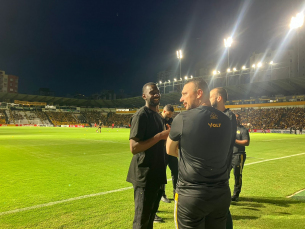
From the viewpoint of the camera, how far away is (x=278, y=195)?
5.64 metres

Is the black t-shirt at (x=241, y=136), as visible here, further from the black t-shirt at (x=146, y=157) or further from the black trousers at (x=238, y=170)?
the black t-shirt at (x=146, y=157)

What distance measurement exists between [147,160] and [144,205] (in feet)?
1.87

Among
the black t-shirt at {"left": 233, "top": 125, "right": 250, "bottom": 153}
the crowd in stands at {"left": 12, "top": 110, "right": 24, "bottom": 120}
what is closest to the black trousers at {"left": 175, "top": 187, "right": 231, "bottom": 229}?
the black t-shirt at {"left": 233, "top": 125, "right": 250, "bottom": 153}

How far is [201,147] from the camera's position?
208cm

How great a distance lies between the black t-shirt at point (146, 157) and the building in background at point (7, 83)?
135 metres

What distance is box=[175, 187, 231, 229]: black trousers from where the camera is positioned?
6.58 feet

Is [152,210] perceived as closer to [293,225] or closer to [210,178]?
[210,178]

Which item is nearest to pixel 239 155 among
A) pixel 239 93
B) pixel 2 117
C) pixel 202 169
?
pixel 202 169

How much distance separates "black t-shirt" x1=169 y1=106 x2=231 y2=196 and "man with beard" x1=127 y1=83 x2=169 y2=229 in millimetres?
747

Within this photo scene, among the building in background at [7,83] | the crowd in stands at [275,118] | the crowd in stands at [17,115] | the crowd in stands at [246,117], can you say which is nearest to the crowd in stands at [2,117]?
the crowd in stands at [246,117]

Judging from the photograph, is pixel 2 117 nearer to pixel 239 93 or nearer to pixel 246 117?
pixel 239 93

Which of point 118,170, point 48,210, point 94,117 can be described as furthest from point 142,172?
point 94,117

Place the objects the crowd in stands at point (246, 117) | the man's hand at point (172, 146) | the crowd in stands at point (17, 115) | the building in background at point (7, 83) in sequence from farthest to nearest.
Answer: the building in background at point (7, 83) < the crowd in stands at point (17, 115) < the crowd in stands at point (246, 117) < the man's hand at point (172, 146)

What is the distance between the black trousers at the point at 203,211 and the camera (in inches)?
79.0
